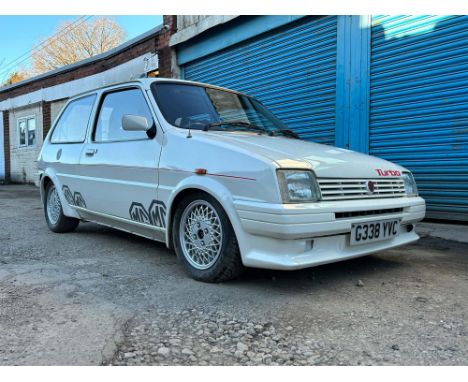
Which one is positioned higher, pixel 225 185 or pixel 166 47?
pixel 166 47

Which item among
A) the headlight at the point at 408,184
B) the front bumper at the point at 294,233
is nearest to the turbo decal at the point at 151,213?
the front bumper at the point at 294,233

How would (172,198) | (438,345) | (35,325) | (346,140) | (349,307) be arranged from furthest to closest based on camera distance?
1. (346,140)
2. (172,198)
3. (349,307)
4. (35,325)
5. (438,345)

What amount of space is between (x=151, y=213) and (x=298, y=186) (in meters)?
1.43

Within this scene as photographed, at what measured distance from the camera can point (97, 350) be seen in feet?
6.71

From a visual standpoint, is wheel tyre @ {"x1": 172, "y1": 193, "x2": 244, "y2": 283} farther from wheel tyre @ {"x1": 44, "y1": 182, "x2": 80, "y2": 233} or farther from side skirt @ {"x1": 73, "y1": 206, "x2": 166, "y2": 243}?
wheel tyre @ {"x1": 44, "y1": 182, "x2": 80, "y2": 233}

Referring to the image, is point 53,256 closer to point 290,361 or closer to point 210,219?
point 210,219

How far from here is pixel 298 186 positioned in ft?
8.89

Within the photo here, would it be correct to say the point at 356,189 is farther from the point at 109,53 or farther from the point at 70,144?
the point at 109,53

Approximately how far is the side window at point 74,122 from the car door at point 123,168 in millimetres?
258

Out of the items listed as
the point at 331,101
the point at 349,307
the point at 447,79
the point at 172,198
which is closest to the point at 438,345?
the point at 349,307

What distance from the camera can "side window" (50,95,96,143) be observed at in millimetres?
4660

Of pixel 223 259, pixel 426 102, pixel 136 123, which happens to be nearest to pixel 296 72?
pixel 426 102

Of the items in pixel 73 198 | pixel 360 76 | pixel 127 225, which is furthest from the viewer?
pixel 360 76

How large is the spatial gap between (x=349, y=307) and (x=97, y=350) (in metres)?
1.51
